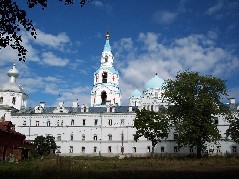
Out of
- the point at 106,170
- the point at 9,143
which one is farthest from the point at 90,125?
the point at 106,170

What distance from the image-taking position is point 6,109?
78438 mm

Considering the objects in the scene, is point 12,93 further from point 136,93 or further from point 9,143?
point 136,93

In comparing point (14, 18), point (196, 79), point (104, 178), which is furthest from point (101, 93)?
point (14, 18)

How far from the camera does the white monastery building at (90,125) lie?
73.9 metres

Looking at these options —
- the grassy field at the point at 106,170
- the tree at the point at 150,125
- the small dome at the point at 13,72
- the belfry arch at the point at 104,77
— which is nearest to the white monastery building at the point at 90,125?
the small dome at the point at 13,72

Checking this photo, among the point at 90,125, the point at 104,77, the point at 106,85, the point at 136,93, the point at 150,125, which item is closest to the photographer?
the point at 150,125

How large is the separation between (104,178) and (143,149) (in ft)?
186

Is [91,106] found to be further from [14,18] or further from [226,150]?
Answer: [14,18]

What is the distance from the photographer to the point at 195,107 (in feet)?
160

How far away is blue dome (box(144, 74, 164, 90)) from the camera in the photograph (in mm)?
83438

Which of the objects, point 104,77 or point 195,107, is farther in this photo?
point 104,77

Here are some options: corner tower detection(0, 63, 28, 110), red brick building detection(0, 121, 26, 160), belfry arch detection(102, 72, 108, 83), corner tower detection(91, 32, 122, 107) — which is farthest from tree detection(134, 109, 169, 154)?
corner tower detection(0, 63, 28, 110)

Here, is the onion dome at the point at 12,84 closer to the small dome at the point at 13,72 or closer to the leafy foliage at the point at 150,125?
the small dome at the point at 13,72

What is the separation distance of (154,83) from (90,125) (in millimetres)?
19401
